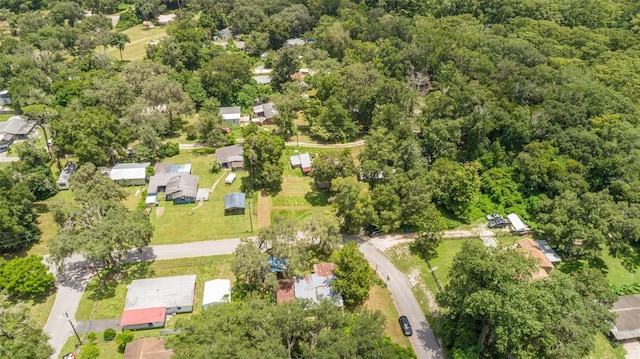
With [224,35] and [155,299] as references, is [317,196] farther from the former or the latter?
[224,35]

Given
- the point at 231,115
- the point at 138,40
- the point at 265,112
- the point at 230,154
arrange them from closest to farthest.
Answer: the point at 230,154, the point at 231,115, the point at 265,112, the point at 138,40

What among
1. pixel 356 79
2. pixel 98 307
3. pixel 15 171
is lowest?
pixel 98 307

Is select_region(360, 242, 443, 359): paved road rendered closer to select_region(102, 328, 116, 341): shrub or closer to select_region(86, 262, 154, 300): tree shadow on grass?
select_region(86, 262, 154, 300): tree shadow on grass

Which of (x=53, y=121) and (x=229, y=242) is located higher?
(x=53, y=121)

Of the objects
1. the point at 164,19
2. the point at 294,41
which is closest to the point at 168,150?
the point at 294,41

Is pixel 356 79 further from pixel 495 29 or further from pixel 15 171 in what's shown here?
pixel 15 171

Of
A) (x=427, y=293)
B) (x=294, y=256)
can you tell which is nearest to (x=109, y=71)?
(x=294, y=256)
